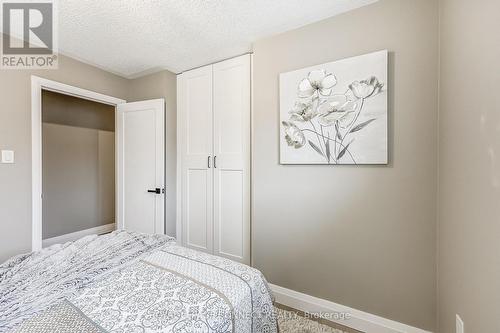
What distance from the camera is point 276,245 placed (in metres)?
2.08

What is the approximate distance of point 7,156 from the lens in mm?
2031

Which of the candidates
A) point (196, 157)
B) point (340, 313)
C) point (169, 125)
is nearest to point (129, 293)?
point (340, 313)

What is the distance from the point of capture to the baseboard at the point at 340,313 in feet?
5.25

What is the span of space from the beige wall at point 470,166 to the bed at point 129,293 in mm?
957

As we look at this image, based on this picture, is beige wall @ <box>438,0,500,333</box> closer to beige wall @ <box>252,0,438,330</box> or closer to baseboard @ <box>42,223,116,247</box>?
beige wall @ <box>252,0,438,330</box>

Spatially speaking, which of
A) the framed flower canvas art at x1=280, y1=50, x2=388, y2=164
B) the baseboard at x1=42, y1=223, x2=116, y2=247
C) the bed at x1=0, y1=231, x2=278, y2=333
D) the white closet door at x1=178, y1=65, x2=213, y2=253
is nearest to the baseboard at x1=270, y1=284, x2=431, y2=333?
the bed at x1=0, y1=231, x2=278, y2=333

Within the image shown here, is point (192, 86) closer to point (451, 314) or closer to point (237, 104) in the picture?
point (237, 104)

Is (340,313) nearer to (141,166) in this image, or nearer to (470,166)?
(470,166)

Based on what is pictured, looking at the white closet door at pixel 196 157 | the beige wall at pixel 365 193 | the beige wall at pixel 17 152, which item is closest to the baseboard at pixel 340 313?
the beige wall at pixel 365 193

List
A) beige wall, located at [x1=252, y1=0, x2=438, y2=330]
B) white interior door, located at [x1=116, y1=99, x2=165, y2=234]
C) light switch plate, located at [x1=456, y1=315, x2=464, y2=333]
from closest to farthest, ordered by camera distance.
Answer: light switch plate, located at [x1=456, y1=315, x2=464, y2=333], beige wall, located at [x1=252, y1=0, x2=438, y2=330], white interior door, located at [x1=116, y1=99, x2=165, y2=234]

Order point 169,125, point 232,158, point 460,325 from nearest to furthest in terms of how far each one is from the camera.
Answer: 1. point 460,325
2. point 232,158
3. point 169,125

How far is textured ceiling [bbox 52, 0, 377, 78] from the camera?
1.70m

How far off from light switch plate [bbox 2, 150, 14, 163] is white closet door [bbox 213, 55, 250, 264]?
1.83 meters

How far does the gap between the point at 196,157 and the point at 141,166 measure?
2.52 ft
